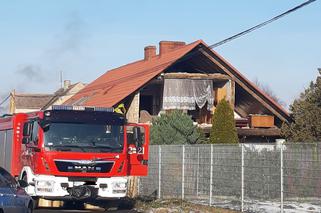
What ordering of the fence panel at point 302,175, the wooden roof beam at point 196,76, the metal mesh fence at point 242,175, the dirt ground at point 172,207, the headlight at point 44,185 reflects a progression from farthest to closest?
the wooden roof beam at point 196,76 < the dirt ground at point 172,207 < the headlight at point 44,185 < the metal mesh fence at point 242,175 < the fence panel at point 302,175

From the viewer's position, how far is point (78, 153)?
771 inches

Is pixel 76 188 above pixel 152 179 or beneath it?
beneath

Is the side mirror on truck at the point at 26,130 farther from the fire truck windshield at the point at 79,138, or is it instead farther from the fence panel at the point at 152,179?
the fence panel at the point at 152,179

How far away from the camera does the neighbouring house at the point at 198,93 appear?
127ft

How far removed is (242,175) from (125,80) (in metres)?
23.5

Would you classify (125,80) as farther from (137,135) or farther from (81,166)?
(81,166)

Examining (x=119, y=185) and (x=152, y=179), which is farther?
(x=152, y=179)

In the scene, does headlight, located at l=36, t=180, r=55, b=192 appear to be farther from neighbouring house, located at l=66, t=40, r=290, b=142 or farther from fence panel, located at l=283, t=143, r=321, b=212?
neighbouring house, located at l=66, t=40, r=290, b=142

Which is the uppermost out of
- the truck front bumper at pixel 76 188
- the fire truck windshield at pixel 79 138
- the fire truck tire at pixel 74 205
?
the fire truck windshield at pixel 79 138

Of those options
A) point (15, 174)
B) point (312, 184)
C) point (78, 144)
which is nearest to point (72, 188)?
point (78, 144)

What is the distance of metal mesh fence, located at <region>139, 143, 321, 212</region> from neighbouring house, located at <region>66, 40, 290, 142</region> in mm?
11584

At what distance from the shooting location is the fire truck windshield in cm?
1956

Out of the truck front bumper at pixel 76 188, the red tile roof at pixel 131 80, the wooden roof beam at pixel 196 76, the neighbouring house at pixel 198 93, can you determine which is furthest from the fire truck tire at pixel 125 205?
the wooden roof beam at pixel 196 76

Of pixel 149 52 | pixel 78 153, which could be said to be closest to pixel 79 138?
pixel 78 153
